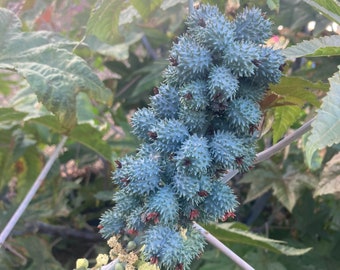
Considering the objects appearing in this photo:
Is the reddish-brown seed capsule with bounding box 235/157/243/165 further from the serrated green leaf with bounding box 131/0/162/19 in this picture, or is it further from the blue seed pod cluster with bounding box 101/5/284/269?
the serrated green leaf with bounding box 131/0/162/19

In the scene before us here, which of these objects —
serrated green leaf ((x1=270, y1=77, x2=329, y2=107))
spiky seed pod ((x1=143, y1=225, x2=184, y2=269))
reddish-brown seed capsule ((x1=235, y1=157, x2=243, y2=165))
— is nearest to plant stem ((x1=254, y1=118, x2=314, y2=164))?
serrated green leaf ((x1=270, y1=77, x2=329, y2=107))

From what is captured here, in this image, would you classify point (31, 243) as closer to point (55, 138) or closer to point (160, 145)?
point (55, 138)

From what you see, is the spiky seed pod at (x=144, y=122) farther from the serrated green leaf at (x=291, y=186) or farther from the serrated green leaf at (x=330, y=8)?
the serrated green leaf at (x=291, y=186)

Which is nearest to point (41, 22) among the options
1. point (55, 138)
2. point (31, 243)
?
point (55, 138)

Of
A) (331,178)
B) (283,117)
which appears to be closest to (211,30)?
(283,117)

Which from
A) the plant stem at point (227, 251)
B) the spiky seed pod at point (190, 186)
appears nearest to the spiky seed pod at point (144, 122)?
the spiky seed pod at point (190, 186)

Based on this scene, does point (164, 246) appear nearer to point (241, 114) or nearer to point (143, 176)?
point (143, 176)
